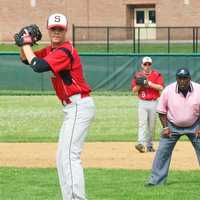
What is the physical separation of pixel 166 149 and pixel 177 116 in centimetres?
52

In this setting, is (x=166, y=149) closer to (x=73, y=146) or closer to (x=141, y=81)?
(x=73, y=146)

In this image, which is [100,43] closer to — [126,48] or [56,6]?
[126,48]

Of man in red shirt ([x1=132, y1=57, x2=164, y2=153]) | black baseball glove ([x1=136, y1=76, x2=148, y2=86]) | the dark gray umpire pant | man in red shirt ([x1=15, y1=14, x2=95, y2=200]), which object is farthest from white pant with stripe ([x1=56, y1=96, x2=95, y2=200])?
man in red shirt ([x1=132, y1=57, x2=164, y2=153])

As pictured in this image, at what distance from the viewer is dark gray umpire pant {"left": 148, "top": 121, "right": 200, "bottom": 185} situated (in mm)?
11117

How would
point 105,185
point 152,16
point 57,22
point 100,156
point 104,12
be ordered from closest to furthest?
point 57,22 → point 105,185 → point 100,156 → point 104,12 → point 152,16

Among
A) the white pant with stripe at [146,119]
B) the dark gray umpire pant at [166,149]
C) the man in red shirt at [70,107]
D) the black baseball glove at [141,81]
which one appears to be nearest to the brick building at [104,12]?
the white pant with stripe at [146,119]

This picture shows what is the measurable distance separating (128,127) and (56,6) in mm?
37986

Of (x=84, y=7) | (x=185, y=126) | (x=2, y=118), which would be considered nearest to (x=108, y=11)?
(x=84, y=7)

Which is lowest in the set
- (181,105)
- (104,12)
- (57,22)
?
(181,105)

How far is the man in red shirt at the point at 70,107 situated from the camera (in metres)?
8.59

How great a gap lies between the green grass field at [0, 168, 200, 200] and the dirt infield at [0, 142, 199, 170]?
0.93 m

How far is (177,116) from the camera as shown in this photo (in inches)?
433

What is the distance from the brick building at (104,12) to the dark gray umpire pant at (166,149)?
42.4 metres

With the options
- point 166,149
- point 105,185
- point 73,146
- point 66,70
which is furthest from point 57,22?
point 105,185
